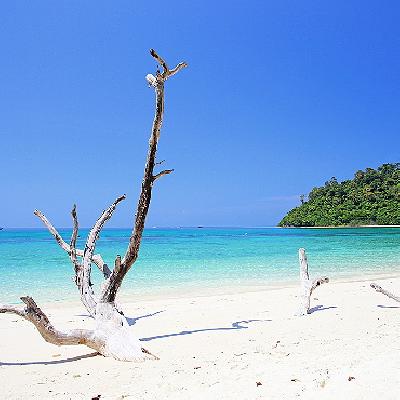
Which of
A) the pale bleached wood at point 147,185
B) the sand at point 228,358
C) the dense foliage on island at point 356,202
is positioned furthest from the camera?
the dense foliage on island at point 356,202

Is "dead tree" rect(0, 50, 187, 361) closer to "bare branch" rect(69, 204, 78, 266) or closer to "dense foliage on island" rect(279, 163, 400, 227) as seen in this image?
"bare branch" rect(69, 204, 78, 266)

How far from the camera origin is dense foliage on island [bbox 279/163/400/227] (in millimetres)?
100438

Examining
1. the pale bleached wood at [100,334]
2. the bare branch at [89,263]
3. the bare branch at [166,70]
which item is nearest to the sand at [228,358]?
the pale bleached wood at [100,334]

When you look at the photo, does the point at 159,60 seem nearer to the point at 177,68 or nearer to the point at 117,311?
the point at 177,68

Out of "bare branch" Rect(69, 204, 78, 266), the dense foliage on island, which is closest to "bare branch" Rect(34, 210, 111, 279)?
"bare branch" Rect(69, 204, 78, 266)

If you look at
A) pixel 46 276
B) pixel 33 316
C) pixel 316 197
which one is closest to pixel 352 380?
pixel 33 316

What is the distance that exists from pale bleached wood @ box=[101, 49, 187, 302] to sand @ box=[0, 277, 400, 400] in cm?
110

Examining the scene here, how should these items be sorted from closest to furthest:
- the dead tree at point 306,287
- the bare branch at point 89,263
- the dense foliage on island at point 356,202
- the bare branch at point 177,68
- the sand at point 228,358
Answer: the sand at point 228,358
the bare branch at point 177,68
the bare branch at point 89,263
the dead tree at point 306,287
the dense foliage on island at point 356,202

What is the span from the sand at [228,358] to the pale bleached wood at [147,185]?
3.62 feet

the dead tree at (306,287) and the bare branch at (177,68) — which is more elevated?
the bare branch at (177,68)

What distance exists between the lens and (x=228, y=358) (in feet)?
17.6

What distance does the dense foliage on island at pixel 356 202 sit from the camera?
3954 inches

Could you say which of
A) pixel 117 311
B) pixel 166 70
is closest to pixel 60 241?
pixel 117 311

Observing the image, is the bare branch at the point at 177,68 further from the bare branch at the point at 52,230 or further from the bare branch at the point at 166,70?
the bare branch at the point at 52,230
